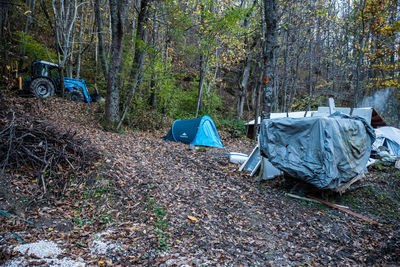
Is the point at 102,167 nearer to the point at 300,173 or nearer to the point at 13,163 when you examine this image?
the point at 13,163

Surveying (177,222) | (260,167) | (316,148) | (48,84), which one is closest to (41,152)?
(177,222)

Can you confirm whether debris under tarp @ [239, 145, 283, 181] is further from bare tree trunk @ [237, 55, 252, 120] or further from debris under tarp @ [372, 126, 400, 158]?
bare tree trunk @ [237, 55, 252, 120]

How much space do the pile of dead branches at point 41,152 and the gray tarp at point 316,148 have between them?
13.2 feet

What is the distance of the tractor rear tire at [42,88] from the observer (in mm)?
10914

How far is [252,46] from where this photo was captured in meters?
17.4

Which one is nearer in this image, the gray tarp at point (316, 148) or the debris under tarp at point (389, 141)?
the gray tarp at point (316, 148)

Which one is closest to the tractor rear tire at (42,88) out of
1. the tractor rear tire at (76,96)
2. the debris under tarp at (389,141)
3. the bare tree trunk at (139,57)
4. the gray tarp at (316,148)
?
the tractor rear tire at (76,96)

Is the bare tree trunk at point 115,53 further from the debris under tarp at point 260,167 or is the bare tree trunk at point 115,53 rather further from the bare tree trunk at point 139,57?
the debris under tarp at point 260,167

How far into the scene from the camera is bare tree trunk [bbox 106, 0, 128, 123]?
26.2ft

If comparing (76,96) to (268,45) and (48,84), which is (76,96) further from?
(268,45)

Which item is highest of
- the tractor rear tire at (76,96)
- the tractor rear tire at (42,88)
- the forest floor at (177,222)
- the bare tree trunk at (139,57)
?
the bare tree trunk at (139,57)

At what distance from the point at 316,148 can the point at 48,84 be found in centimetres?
1139

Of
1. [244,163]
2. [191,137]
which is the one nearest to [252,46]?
[191,137]

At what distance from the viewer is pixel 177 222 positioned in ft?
13.1
